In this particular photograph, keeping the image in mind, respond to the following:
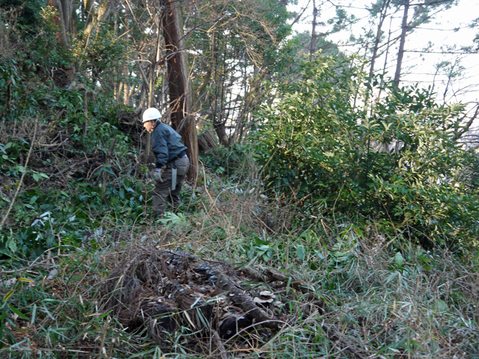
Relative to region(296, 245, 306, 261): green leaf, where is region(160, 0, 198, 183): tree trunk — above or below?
above

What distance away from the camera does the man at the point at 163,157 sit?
6148 mm

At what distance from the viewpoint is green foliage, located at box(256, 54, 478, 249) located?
469 cm

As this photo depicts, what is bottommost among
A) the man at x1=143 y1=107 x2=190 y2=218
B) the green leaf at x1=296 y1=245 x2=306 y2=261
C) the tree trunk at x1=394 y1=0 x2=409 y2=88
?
the green leaf at x1=296 y1=245 x2=306 y2=261

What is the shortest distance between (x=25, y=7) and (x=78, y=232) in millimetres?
7960

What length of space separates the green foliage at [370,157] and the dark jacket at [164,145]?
1.55 metres

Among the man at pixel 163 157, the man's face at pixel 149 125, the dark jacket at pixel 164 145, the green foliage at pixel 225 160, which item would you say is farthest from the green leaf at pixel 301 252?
the green foliage at pixel 225 160

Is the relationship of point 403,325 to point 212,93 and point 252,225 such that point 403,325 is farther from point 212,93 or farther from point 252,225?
point 212,93

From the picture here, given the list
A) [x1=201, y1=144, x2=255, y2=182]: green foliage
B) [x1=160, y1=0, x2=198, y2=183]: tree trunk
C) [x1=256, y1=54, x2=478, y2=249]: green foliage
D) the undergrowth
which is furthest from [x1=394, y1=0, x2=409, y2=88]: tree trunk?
the undergrowth

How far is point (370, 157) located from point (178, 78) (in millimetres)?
4637

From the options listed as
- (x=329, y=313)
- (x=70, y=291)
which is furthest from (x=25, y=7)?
(x=329, y=313)

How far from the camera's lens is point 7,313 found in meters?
2.50

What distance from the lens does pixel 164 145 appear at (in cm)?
618

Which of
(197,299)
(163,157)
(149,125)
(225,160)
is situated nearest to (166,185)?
(163,157)

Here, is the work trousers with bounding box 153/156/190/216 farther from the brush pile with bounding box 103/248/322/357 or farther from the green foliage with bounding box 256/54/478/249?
the brush pile with bounding box 103/248/322/357
